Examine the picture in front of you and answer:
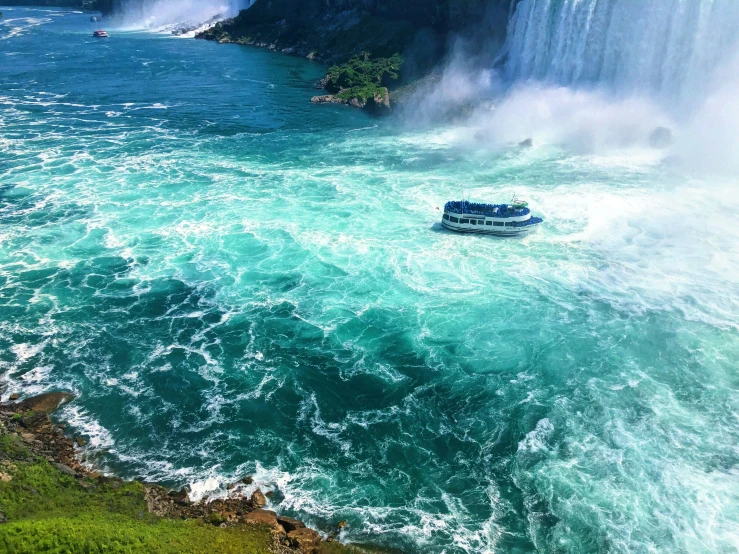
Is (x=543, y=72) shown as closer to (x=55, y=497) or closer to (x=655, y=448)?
(x=655, y=448)

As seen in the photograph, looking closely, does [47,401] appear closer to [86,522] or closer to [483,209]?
[86,522]

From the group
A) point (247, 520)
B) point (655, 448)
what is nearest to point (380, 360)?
point (247, 520)

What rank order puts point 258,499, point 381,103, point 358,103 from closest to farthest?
point 258,499 → point 381,103 → point 358,103

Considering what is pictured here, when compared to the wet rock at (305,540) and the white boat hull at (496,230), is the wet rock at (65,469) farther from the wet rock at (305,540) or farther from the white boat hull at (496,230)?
the white boat hull at (496,230)

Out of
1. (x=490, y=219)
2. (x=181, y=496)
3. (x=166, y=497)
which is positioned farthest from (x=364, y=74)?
(x=166, y=497)

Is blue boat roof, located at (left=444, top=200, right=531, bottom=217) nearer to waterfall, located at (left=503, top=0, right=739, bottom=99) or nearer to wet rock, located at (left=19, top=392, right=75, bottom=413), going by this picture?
wet rock, located at (left=19, top=392, right=75, bottom=413)

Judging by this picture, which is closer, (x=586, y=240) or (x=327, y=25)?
(x=586, y=240)
